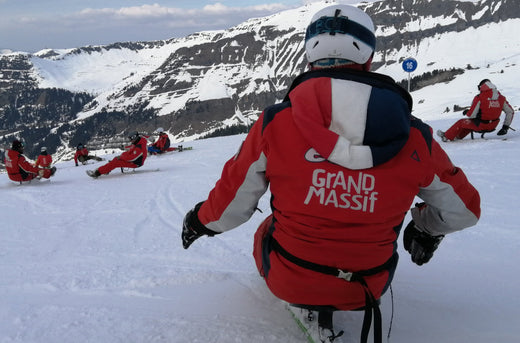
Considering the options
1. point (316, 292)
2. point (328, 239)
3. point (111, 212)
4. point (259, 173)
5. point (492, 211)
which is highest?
point (259, 173)

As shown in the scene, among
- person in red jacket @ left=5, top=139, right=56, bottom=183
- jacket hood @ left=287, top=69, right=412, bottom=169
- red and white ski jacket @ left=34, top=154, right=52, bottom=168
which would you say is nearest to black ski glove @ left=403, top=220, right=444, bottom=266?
jacket hood @ left=287, top=69, right=412, bottom=169

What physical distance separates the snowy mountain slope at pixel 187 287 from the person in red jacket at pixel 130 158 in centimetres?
479

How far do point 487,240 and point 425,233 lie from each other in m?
2.25

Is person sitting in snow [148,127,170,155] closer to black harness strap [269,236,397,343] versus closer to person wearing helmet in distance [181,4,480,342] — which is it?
person wearing helmet in distance [181,4,480,342]

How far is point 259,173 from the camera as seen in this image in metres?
2.08

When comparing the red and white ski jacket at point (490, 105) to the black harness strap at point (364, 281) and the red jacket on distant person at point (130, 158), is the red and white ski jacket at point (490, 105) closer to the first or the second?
the red jacket on distant person at point (130, 158)

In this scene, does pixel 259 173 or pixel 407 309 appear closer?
pixel 259 173

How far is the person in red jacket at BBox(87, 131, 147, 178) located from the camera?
10.8 m

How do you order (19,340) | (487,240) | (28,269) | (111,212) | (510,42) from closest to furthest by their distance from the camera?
1. (19,340)
2. (28,269)
3. (487,240)
4. (111,212)
5. (510,42)

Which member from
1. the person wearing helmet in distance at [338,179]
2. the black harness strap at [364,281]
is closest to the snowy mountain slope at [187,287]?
the black harness strap at [364,281]

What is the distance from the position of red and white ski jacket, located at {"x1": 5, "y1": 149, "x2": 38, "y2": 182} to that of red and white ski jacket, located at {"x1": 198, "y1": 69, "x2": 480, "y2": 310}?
1042 cm

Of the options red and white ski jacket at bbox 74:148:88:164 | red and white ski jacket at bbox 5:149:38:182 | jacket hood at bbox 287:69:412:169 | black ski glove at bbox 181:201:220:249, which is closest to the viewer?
jacket hood at bbox 287:69:412:169

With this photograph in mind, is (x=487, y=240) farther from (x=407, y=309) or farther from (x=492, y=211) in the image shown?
(x=407, y=309)

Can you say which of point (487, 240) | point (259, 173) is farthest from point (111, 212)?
point (487, 240)
